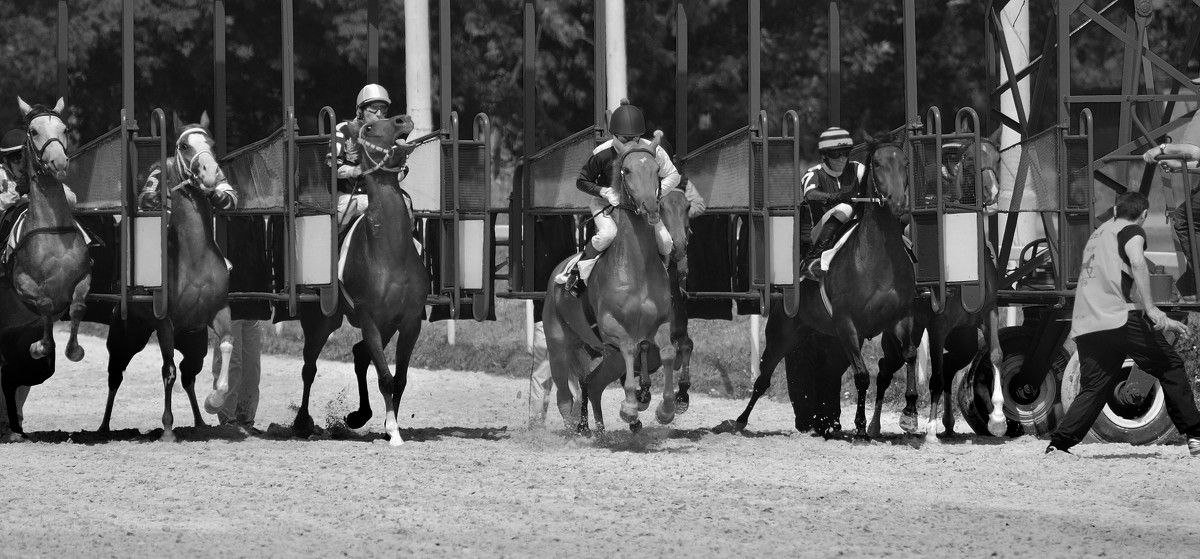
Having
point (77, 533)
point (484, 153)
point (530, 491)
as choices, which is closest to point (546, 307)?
point (484, 153)

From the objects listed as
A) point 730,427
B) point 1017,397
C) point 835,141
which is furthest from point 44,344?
point 1017,397

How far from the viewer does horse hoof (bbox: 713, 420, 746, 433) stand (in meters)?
14.0

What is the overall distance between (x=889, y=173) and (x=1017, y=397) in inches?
88.8

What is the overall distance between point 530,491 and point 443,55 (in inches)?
183

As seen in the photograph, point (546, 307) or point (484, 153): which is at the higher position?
point (484, 153)

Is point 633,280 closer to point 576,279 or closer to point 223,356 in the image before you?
point 576,279

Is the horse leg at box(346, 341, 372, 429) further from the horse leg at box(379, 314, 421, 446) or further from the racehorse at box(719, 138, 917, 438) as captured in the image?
the racehorse at box(719, 138, 917, 438)

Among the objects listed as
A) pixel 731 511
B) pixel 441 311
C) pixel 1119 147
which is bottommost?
pixel 731 511

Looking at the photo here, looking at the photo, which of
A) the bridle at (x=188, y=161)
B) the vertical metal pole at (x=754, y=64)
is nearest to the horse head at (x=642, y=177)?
the vertical metal pole at (x=754, y=64)

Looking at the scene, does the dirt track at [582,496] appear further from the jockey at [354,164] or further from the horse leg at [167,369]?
the jockey at [354,164]

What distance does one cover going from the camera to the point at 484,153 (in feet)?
44.9

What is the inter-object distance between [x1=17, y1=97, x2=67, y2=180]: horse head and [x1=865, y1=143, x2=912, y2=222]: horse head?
529 cm

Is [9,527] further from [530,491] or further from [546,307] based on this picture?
[546,307]

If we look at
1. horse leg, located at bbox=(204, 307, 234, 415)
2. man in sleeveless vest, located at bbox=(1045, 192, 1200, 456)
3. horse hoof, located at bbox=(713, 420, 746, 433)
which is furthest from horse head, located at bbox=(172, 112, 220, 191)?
man in sleeveless vest, located at bbox=(1045, 192, 1200, 456)
